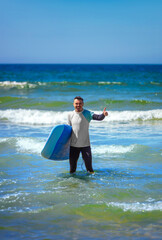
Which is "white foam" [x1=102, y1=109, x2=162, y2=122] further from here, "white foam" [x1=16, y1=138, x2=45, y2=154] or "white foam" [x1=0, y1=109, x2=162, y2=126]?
"white foam" [x1=16, y1=138, x2=45, y2=154]

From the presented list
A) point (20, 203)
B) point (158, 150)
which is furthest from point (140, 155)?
point (20, 203)

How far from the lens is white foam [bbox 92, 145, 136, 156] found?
7.39 metres

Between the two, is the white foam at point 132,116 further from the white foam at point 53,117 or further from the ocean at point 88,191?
the ocean at point 88,191

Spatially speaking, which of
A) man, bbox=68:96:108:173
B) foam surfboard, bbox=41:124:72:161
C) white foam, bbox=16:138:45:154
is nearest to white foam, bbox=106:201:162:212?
man, bbox=68:96:108:173

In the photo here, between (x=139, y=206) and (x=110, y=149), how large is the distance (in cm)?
343

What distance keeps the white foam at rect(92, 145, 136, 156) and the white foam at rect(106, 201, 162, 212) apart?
297cm

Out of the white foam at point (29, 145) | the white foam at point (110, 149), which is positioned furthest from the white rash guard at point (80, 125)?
the white foam at point (29, 145)

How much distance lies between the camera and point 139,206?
421 cm

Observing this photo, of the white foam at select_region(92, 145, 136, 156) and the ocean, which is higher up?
the white foam at select_region(92, 145, 136, 156)

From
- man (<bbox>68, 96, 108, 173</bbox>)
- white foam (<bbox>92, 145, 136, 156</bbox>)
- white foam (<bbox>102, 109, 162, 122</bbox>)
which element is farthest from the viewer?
white foam (<bbox>102, 109, 162, 122</bbox>)

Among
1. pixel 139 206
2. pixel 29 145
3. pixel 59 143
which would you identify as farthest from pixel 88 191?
pixel 29 145

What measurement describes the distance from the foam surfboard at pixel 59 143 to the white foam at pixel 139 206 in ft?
4.70

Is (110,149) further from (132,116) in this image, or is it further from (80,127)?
(132,116)

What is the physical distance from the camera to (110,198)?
4.58 meters
